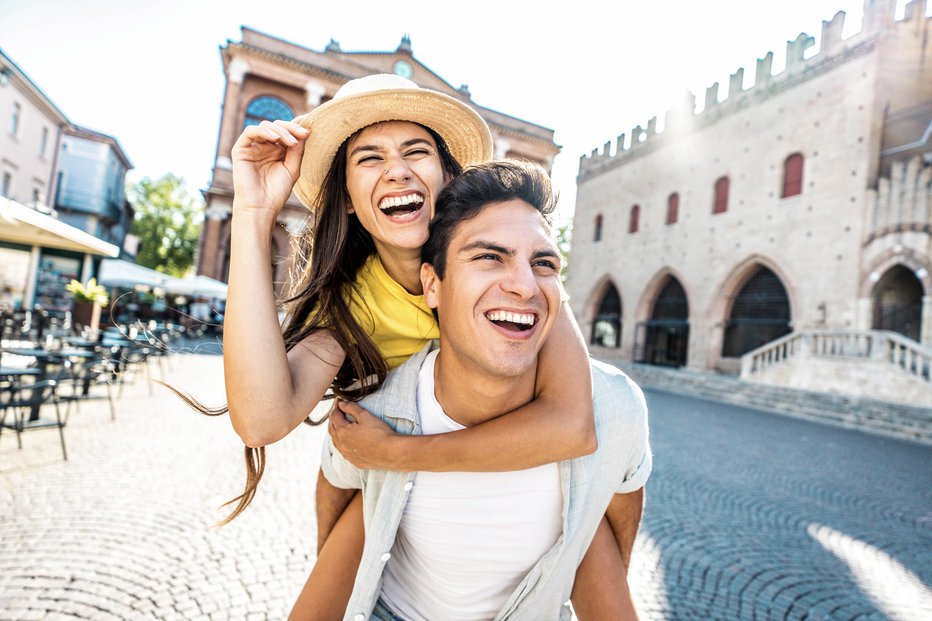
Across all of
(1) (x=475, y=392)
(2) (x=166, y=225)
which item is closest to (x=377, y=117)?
(1) (x=475, y=392)

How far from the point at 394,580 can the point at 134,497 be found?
3.57 meters

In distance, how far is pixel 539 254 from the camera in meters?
1.56

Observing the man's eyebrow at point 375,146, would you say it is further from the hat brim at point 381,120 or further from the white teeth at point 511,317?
the white teeth at point 511,317

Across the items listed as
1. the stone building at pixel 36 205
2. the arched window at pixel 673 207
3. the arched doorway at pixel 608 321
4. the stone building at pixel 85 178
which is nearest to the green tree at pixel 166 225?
the stone building at pixel 36 205

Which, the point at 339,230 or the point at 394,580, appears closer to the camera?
the point at 394,580

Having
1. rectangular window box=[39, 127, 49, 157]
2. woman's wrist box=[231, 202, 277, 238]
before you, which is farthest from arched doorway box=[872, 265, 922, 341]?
rectangular window box=[39, 127, 49, 157]

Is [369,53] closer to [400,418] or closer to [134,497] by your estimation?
[134,497]

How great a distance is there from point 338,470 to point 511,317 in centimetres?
86

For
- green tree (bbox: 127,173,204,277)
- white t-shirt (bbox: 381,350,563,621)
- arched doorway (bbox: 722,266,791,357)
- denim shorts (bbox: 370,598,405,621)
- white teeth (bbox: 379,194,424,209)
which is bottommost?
denim shorts (bbox: 370,598,405,621)

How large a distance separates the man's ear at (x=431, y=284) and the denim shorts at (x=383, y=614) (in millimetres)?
1067

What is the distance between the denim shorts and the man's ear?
42.0 inches

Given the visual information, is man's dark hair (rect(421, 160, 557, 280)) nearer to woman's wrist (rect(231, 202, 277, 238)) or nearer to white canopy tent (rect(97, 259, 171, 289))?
woman's wrist (rect(231, 202, 277, 238))

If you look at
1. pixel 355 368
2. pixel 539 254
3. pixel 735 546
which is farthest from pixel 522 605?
pixel 735 546

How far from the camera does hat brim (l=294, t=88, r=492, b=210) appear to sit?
1.87m
